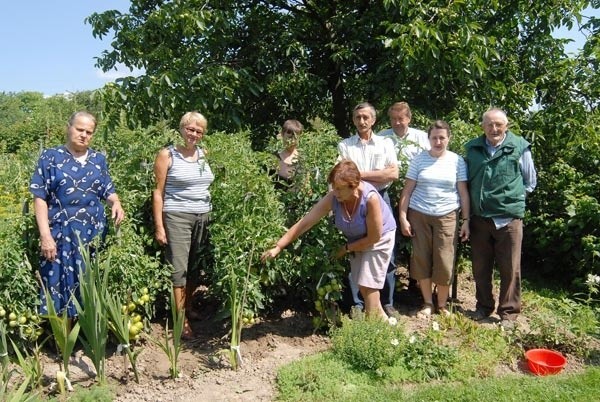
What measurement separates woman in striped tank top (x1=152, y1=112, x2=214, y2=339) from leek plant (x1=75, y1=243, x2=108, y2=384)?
0.79 meters

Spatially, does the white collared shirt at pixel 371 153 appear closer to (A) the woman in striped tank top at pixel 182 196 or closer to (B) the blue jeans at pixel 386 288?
(B) the blue jeans at pixel 386 288

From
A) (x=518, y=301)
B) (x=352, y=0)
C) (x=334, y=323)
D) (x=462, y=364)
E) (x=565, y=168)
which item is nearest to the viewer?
(x=462, y=364)

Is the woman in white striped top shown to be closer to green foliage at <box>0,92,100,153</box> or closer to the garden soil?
the garden soil

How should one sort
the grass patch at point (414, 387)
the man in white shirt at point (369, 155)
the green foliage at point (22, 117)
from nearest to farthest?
the grass patch at point (414, 387), the man in white shirt at point (369, 155), the green foliage at point (22, 117)

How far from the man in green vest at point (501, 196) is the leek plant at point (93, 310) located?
266 cm

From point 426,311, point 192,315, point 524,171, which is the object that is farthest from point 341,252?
point 524,171

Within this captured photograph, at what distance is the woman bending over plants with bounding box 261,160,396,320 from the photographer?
3463 mm

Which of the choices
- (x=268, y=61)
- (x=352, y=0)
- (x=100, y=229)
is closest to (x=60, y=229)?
(x=100, y=229)

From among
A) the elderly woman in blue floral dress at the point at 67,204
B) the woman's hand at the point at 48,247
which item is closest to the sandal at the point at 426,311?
the elderly woman in blue floral dress at the point at 67,204

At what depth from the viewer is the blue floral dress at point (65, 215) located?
343cm

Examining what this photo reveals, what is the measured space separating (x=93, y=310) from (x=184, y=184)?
1.15 m

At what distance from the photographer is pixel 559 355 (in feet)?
11.5

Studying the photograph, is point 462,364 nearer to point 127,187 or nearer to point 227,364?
point 227,364

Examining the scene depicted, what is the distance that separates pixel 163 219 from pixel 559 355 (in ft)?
9.10
